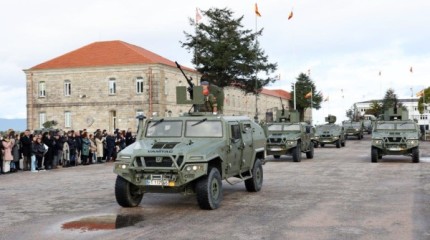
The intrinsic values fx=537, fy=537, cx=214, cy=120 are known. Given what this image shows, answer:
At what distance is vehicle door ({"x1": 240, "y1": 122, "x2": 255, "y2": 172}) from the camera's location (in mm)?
11492

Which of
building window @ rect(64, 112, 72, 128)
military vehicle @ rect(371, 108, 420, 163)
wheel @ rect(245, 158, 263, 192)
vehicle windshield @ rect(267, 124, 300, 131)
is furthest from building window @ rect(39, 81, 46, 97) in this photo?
wheel @ rect(245, 158, 263, 192)

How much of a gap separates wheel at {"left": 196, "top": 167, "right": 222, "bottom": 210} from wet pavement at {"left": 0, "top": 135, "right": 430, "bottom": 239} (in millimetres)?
140

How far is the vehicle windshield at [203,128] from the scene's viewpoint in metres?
10.5

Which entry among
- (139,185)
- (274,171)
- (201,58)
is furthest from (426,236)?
(201,58)

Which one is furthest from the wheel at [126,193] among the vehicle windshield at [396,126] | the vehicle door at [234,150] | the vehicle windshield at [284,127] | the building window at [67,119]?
the building window at [67,119]

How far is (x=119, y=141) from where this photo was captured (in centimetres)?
2530

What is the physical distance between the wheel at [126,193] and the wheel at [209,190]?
117 cm

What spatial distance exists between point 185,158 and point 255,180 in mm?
3284

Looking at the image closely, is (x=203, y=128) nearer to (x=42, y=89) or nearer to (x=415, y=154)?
(x=415, y=154)

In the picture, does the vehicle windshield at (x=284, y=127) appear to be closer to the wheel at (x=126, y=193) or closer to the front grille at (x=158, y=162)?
the wheel at (x=126, y=193)

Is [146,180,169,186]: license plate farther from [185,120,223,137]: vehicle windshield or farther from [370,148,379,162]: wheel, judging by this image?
[370,148,379,162]: wheel

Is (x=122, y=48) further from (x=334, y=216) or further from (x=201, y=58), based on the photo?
(x=334, y=216)

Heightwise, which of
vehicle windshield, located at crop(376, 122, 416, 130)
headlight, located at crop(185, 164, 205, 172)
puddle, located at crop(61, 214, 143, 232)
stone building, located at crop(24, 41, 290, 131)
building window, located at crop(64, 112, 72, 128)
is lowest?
puddle, located at crop(61, 214, 143, 232)

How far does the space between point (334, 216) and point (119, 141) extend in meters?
17.6
